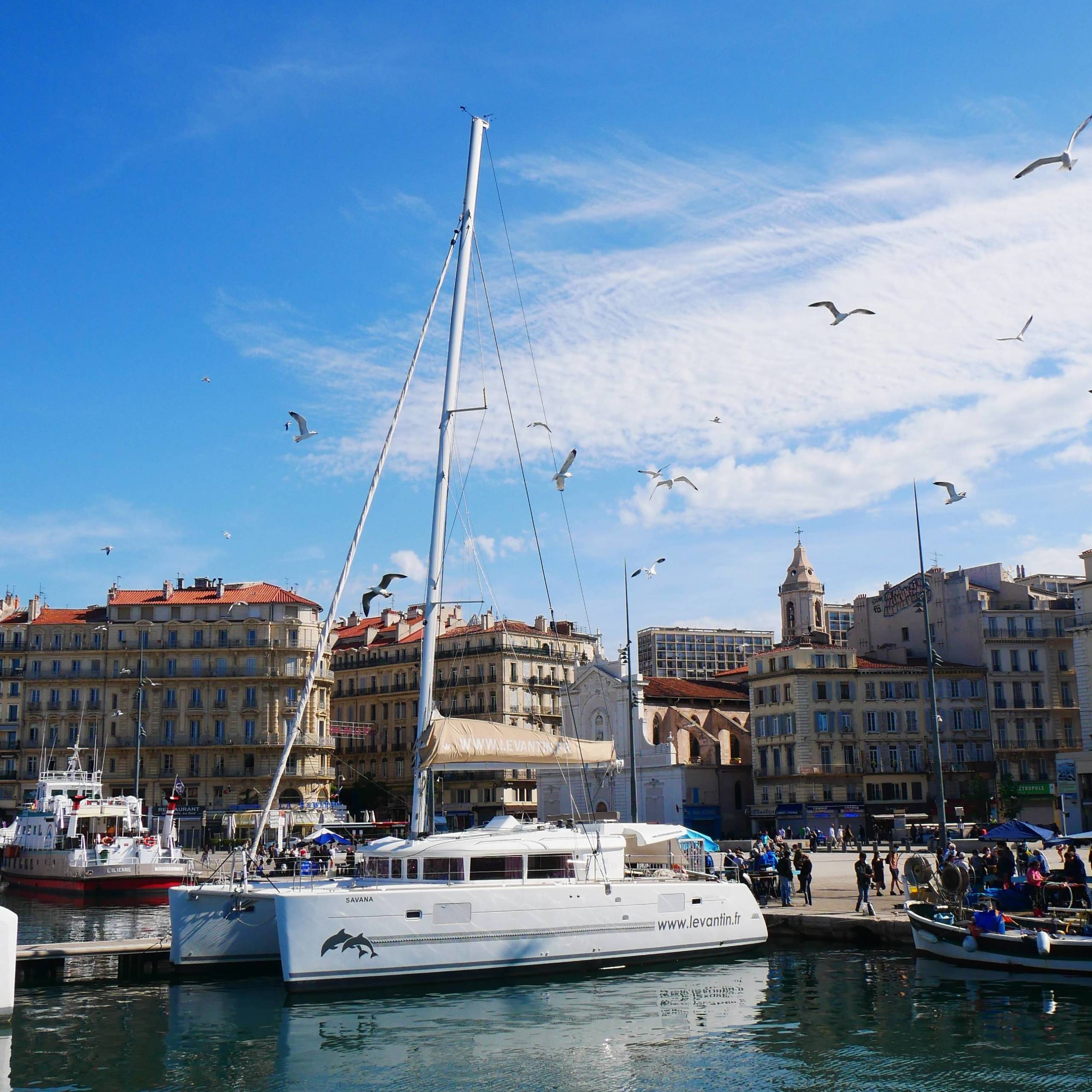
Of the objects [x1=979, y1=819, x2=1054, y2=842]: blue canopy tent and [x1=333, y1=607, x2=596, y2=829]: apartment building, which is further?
[x1=333, y1=607, x2=596, y2=829]: apartment building

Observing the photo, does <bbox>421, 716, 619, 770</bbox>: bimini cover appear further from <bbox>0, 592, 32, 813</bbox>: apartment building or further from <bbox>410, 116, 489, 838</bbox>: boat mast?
<bbox>0, 592, 32, 813</bbox>: apartment building

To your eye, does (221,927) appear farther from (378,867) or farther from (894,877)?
(894,877)

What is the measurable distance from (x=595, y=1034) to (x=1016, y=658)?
68.9 meters

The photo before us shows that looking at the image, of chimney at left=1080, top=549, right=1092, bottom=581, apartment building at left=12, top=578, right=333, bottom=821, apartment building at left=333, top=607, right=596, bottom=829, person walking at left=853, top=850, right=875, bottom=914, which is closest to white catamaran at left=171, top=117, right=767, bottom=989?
person walking at left=853, top=850, right=875, bottom=914

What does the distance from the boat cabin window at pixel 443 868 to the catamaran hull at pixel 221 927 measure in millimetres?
4043

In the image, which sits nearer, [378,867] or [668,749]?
[378,867]

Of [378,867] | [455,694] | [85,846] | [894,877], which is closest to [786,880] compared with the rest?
[894,877]

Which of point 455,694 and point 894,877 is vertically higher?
point 455,694

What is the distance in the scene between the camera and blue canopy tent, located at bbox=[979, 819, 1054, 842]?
34688 millimetres

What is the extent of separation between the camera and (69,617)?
99.4m

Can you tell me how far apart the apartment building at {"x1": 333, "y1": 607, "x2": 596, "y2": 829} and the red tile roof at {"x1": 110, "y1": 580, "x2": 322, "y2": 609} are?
11.6 m

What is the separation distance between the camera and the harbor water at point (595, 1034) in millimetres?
20406

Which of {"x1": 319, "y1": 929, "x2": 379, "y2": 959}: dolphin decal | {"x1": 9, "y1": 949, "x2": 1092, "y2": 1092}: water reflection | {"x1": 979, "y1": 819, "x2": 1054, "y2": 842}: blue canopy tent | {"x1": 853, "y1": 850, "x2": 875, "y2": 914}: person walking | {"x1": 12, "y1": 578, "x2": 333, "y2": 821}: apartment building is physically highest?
{"x1": 12, "y1": 578, "x2": 333, "y2": 821}: apartment building

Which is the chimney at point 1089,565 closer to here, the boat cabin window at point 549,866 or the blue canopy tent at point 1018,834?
the blue canopy tent at point 1018,834
